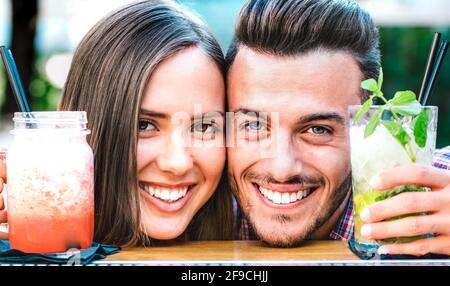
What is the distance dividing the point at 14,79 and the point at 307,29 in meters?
0.81

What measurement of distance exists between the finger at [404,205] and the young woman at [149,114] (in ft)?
1.51

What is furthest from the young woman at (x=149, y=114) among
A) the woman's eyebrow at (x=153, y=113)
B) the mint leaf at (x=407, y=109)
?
the mint leaf at (x=407, y=109)

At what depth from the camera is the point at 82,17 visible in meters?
1.90

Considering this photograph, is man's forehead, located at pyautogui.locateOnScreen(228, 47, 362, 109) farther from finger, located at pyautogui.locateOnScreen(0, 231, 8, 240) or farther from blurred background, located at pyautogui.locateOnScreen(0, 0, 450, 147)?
finger, located at pyautogui.locateOnScreen(0, 231, 8, 240)

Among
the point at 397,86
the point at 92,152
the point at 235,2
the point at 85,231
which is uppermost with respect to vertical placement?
the point at 235,2

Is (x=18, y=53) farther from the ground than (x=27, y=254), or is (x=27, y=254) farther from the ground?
(x=18, y=53)

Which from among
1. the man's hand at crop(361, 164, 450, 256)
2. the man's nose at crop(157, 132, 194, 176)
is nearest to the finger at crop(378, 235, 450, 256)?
the man's hand at crop(361, 164, 450, 256)

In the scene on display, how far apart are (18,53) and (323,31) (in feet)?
2.84

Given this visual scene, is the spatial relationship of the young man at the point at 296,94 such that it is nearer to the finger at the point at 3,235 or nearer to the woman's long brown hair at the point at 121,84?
the woman's long brown hair at the point at 121,84

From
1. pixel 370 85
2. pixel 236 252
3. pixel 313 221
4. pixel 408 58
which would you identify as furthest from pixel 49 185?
pixel 408 58

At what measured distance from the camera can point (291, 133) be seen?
1855 millimetres

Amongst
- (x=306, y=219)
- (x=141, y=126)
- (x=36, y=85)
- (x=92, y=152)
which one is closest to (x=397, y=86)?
(x=306, y=219)

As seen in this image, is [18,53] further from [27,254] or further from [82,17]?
[27,254]

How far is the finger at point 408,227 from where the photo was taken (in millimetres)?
1664
